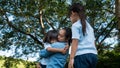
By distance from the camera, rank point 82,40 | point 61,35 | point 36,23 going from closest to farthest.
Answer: point 82,40 → point 61,35 → point 36,23

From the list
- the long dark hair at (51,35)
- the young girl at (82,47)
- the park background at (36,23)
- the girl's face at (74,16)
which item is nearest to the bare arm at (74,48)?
the young girl at (82,47)

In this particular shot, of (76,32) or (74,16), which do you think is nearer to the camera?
(76,32)

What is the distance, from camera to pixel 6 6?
715 inches

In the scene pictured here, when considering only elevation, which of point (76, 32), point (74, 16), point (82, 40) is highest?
point (74, 16)

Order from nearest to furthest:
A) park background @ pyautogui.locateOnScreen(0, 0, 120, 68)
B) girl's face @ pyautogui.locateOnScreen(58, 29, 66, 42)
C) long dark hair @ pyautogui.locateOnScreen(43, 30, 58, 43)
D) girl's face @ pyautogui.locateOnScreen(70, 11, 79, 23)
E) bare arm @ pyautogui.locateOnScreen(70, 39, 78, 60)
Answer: bare arm @ pyautogui.locateOnScreen(70, 39, 78, 60)
girl's face @ pyautogui.locateOnScreen(70, 11, 79, 23)
girl's face @ pyautogui.locateOnScreen(58, 29, 66, 42)
long dark hair @ pyautogui.locateOnScreen(43, 30, 58, 43)
park background @ pyautogui.locateOnScreen(0, 0, 120, 68)

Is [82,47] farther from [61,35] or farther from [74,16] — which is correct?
[61,35]

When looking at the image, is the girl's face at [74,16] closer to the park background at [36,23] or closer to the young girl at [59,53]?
the young girl at [59,53]

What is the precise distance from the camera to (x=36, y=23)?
63.6 ft

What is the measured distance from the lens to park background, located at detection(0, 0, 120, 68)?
17344 mm

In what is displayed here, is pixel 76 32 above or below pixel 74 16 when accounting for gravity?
below

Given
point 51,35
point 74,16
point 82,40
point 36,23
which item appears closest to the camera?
point 82,40

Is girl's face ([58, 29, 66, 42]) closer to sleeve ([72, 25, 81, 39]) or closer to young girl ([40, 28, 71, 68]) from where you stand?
young girl ([40, 28, 71, 68])

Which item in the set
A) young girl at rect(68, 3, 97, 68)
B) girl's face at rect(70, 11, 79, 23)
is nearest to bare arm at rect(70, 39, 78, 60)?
young girl at rect(68, 3, 97, 68)

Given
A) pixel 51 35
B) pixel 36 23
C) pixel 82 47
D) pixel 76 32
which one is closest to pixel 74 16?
pixel 76 32
